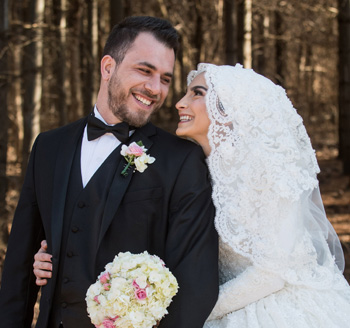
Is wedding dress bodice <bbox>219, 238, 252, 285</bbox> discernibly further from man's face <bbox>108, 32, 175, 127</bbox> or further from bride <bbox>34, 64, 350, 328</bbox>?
man's face <bbox>108, 32, 175, 127</bbox>

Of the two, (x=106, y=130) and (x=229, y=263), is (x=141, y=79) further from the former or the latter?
(x=229, y=263)

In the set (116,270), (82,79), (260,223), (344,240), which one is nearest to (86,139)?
(116,270)

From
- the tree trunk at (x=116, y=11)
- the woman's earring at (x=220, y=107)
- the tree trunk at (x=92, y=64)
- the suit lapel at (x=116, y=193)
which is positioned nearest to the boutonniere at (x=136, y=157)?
the suit lapel at (x=116, y=193)

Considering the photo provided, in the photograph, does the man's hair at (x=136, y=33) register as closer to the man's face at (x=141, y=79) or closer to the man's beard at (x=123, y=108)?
the man's face at (x=141, y=79)

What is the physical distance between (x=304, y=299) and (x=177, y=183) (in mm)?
1058

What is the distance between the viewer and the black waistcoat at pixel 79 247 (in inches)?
112

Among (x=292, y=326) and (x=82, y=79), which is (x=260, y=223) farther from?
(x=82, y=79)

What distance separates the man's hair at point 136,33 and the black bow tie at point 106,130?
1.23 feet

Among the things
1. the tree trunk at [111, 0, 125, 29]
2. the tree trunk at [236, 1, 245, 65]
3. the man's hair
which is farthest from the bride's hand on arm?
the tree trunk at [111, 0, 125, 29]

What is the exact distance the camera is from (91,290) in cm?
261

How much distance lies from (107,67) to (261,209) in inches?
49.4

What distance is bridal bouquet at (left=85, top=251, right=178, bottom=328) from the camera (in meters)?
2.52

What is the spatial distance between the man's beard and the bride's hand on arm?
2.90 feet

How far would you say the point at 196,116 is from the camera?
3314mm
